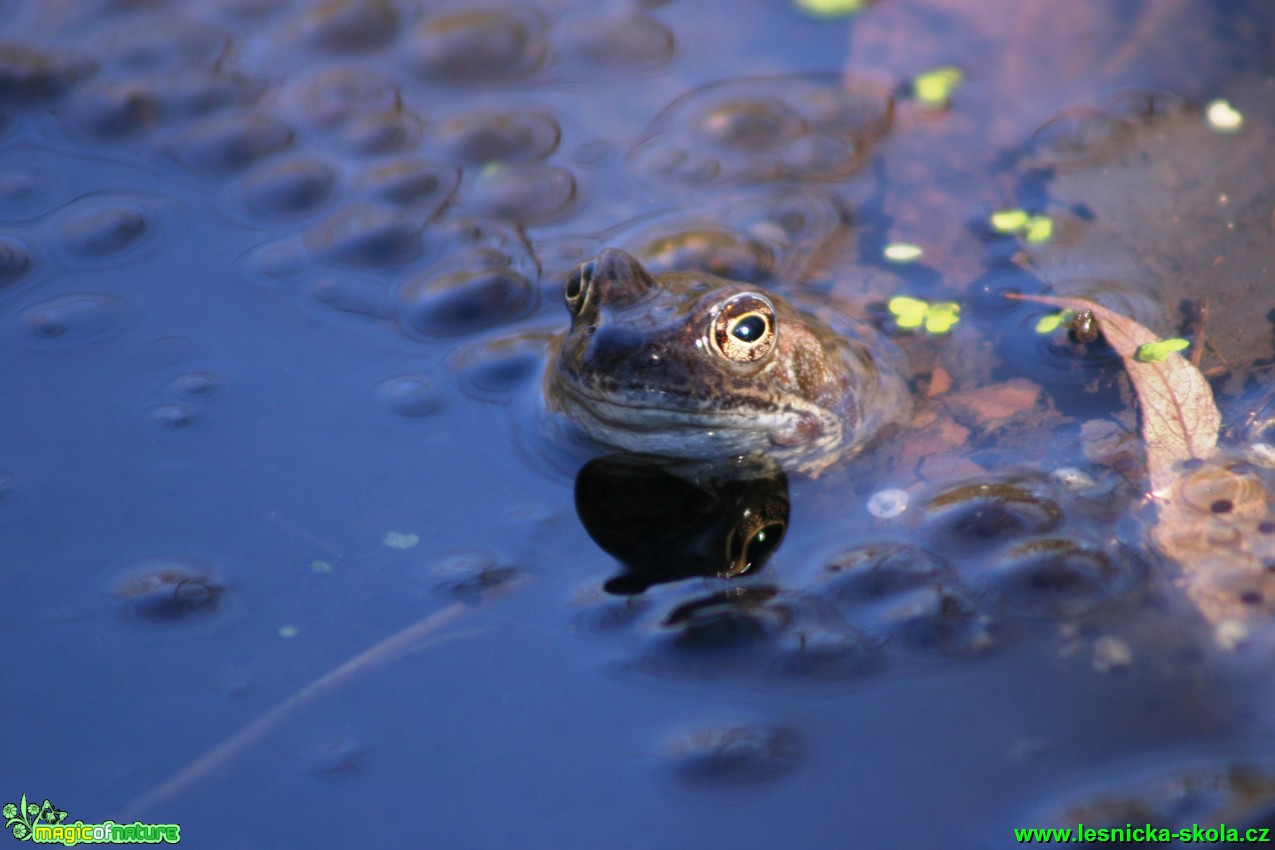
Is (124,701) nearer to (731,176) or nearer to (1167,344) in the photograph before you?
(731,176)

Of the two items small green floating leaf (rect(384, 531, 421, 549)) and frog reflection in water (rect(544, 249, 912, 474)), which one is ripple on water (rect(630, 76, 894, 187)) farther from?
small green floating leaf (rect(384, 531, 421, 549))

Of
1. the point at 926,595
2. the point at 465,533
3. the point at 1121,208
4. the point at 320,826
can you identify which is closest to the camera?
the point at 320,826

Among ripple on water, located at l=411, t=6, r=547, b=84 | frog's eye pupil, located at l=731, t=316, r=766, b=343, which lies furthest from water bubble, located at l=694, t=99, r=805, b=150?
frog's eye pupil, located at l=731, t=316, r=766, b=343

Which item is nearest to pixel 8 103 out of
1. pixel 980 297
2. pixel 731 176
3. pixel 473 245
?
pixel 473 245

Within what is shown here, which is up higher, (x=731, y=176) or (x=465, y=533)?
(x=731, y=176)

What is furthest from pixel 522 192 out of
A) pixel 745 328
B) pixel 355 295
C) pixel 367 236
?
pixel 745 328

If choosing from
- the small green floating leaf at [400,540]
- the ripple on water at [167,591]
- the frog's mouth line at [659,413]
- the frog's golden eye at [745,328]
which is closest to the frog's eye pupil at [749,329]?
the frog's golden eye at [745,328]
